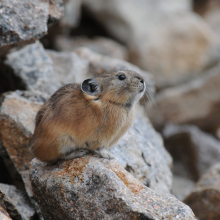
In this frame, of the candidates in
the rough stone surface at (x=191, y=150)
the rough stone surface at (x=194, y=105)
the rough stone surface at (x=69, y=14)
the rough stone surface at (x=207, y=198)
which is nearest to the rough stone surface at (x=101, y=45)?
the rough stone surface at (x=69, y=14)

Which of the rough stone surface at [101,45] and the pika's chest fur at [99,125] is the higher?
the pika's chest fur at [99,125]

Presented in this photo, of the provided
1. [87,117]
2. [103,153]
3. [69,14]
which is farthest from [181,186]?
[69,14]

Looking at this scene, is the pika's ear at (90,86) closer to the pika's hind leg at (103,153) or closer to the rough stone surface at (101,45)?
the pika's hind leg at (103,153)

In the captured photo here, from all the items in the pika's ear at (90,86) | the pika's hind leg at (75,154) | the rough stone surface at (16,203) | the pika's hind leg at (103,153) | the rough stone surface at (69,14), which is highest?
the pika's ear at (90,86)

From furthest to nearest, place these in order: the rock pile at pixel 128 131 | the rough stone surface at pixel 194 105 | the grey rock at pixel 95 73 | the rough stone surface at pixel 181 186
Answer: the rough stone surface at pixel 194 105 < the rough stone surface at pixel 181 186 < the grey rock at pixel 95 73 < the rock pile at pixel 128 131

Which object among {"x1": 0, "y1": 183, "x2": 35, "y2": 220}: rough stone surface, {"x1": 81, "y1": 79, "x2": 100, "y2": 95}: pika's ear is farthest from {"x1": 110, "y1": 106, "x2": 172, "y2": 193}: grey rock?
{"x1": 0, "y1": 183, "x2": 35, "y2": 220}: rough stone surface

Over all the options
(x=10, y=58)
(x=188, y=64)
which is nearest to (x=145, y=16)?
(x=188, y=64)
